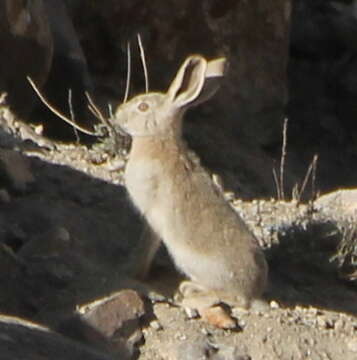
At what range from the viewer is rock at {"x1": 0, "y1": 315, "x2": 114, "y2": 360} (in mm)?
5867

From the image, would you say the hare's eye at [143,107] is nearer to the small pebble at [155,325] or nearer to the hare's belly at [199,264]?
the hare's belly at [199,264]

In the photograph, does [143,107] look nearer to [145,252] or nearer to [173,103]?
[173,103]

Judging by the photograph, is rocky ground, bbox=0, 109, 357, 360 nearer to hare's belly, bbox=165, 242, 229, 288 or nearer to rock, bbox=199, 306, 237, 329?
rock, bbox=199, 306, 237, 329

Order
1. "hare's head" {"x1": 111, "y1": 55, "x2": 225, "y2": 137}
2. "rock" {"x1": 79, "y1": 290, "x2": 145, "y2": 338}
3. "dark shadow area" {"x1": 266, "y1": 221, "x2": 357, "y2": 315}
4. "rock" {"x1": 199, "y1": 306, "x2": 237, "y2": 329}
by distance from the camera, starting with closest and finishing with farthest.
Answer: "rock" {"x1": 79, "y1": 290, "x2": 145, "y2": 338}
"rock" {"x1": 199, "y1": 306, "x2": 237, "y2": 329}
"hare's head" {"x1": 111, "y1": 55, "x2": 225, "y2": 137}
"dark shadow area" {"x1": 266, "y1": 221, "x2": 357, "y2": 315}

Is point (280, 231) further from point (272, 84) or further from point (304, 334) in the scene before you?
point (272, 84)

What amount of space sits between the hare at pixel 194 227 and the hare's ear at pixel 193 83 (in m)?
0.25

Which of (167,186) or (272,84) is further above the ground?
(167,186)

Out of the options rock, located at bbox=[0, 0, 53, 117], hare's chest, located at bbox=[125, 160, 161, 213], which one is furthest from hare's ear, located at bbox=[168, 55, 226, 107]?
rock, located at bbox=[0, 0, 53, 117]

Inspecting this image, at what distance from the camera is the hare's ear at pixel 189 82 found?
8.21 m

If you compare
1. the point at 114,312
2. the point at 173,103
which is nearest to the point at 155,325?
the point at 114,312

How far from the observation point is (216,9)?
40.7 feet

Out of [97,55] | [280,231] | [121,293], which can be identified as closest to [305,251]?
[280,231]

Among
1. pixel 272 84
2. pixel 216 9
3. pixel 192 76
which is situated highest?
pixel 192 76

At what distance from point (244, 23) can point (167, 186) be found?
493 centimetres
